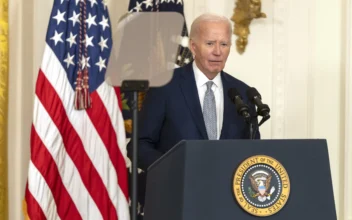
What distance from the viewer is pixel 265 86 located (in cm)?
484

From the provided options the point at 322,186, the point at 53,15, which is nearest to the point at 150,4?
the point at 53,15

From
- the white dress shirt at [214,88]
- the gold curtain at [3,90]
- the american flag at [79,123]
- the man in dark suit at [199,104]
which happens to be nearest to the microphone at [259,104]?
the man in dark suit at [199,104]

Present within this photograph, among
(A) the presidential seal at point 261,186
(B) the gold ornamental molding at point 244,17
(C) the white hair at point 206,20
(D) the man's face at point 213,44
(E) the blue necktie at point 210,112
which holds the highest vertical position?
(B) the gold ornamental molding at point 244,17

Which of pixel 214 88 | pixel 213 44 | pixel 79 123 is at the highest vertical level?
pixel 213 44

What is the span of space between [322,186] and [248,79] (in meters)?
2.69

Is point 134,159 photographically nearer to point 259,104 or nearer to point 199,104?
point 259,104

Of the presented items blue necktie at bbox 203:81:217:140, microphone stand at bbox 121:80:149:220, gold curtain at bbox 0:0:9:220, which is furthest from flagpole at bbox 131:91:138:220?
gold curtain at bbox 0:0:9:220

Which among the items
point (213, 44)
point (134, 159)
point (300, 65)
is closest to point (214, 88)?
point (213, 44)

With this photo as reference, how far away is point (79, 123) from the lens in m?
4.09

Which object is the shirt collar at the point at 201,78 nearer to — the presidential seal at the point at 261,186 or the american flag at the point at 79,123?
the american flag at the point at 79,123

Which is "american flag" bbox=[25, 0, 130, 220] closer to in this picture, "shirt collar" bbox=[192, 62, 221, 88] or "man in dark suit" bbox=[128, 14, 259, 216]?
"man in dark suit" bbox=[128, 14, 259, 216]

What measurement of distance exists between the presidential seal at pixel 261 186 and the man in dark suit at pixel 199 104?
3.51ft

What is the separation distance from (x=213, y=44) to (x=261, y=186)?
1297mm

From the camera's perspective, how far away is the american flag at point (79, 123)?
4.01 metres
